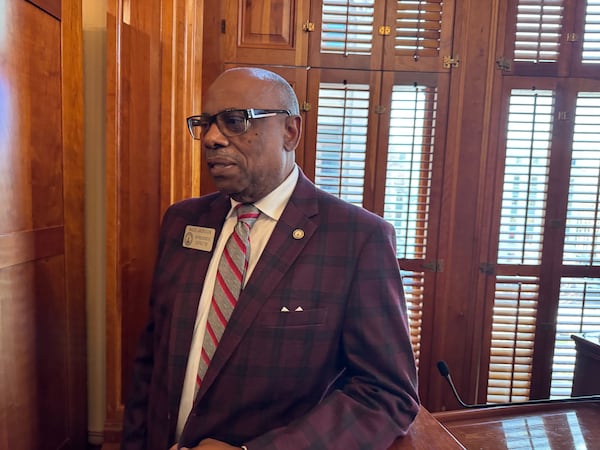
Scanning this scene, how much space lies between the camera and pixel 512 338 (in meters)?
1.87

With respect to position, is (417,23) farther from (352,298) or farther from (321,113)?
(352,298)

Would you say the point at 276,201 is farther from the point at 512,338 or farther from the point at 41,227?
the point at 512,338

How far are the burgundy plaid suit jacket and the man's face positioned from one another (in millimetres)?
102

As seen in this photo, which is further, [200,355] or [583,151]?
[583,151]

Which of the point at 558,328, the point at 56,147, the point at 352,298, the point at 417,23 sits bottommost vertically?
the point at 558,328

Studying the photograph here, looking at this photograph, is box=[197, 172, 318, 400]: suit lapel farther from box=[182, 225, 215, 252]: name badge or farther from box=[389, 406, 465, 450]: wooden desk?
box=[389, 406, 465, 450]: wooden desk

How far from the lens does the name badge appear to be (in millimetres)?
945

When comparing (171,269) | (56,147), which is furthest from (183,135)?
(171,269)

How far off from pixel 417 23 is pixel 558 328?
59.4 inches

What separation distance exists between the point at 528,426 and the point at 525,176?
113 cm

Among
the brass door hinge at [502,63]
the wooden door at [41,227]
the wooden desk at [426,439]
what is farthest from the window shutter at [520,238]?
the wooden door at [41,227]

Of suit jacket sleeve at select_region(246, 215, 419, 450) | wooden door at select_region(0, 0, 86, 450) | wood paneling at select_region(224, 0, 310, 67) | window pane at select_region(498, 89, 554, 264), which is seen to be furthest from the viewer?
window pane at select_region(498, 89, 554, 264)

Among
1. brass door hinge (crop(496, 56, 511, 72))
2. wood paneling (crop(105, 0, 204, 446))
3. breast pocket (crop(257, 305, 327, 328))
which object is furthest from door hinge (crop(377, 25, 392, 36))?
breast pocket (crop(257, 305, 327, 328))

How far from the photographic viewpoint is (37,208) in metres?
1.29
